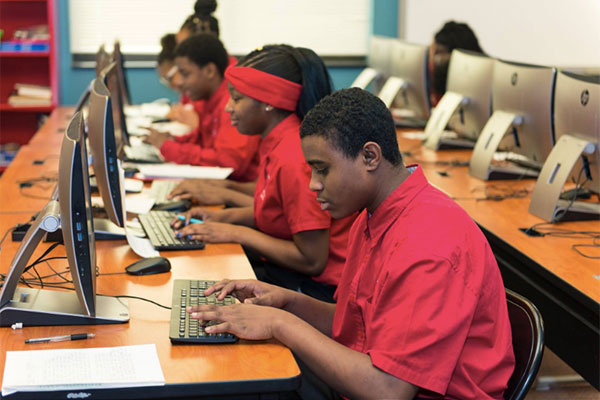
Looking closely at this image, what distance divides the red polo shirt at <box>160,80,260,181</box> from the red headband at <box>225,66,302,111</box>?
628 mm

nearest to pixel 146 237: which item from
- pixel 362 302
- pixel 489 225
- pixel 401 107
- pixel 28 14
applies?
pixel 362 302

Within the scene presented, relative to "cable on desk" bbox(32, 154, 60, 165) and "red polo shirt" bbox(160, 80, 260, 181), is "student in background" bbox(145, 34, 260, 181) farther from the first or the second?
"cable on desk" bbox(32, 154, 60, 165)

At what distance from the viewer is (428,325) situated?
1.21 m

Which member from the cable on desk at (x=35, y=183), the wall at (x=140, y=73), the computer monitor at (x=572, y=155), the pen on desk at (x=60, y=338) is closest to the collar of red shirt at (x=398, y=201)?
the pen on desk at (x=60, y=338)

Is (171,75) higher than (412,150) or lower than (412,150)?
higher

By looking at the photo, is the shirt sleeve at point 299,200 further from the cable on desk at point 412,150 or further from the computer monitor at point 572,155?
the cable on desk at point 412,150

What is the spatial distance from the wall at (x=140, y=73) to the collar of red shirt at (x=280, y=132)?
4009 mm

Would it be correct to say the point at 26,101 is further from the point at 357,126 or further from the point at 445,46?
the point at 357,126

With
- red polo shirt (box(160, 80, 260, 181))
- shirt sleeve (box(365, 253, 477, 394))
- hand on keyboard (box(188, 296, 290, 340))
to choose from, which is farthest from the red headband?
shirt sleeve (box(365, 253, 477, 394))

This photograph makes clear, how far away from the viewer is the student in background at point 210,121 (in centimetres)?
312

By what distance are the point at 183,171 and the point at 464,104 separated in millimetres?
1394

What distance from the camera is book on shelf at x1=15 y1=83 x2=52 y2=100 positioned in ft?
18.2

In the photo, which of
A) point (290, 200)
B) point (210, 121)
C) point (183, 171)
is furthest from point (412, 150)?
point (290, 200)

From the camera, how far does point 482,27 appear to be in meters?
5.66
